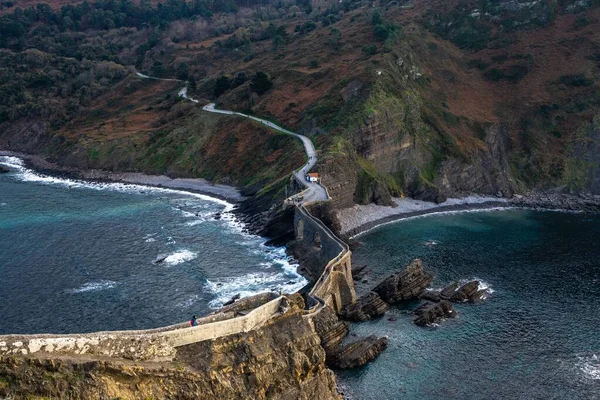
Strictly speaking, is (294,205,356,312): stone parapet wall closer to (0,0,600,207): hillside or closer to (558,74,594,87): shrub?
(0,0,600,207): hillside

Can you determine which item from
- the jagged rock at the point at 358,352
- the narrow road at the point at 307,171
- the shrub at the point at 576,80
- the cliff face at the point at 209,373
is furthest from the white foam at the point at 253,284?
the shrub at the point at 576,80

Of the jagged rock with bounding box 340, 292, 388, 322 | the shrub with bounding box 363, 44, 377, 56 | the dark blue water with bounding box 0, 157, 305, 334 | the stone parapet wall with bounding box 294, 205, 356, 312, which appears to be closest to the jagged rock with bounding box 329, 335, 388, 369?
the jagged rock with bounding box 340, 292, 388, 322

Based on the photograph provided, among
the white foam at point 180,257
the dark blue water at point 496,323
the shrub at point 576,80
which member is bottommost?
the dark blue water at point 496,323

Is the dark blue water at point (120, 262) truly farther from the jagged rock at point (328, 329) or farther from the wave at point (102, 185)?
the jagged rock at point (328, 329)

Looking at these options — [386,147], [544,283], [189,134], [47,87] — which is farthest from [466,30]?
[47,87]

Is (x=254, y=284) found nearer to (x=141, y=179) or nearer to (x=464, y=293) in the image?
(x=464, y=293)

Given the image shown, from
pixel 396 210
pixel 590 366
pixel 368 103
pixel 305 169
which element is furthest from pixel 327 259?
pixel 368 103

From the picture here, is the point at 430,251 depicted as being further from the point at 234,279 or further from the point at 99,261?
the point at 99,261

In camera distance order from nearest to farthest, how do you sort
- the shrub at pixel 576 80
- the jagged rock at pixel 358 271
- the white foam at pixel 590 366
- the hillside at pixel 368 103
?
the white foam at pixel 590 366 < the jagged rock at pixel 358 271 < the hillside at pixel 368 103 < the shrub at pixel 576 80
